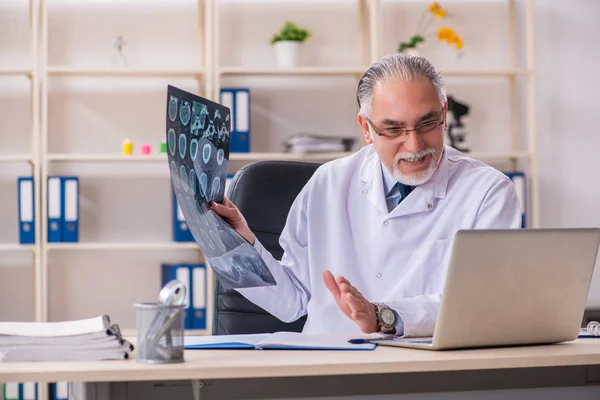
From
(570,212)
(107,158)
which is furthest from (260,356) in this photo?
(570,212)

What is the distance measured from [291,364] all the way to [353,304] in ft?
1.14

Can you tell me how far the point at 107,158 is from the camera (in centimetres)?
372

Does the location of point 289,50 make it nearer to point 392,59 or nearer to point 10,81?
point 10,81

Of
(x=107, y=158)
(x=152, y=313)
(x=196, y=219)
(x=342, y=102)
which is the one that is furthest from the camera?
(x=342, y=102)

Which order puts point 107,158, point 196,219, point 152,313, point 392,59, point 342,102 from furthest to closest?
point 342,102
point 107,158
point 392,59
point 196,219
point 152,313

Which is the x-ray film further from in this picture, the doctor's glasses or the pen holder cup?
the doctor's glasses

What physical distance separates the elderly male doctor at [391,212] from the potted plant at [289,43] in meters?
1.88

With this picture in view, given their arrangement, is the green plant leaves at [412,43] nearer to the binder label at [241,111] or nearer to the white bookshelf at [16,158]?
the binder label at [241,111]

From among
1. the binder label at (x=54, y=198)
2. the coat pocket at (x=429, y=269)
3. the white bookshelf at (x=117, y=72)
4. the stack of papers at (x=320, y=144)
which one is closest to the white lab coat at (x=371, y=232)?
the coat pocket at (x=429, y=269)

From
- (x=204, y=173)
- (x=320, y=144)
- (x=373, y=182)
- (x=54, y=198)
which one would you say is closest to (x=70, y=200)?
(x=54, y=198)

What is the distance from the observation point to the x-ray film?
1.23 metres

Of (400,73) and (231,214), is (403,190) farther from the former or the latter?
(231,214)

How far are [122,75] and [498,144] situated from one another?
180 cm

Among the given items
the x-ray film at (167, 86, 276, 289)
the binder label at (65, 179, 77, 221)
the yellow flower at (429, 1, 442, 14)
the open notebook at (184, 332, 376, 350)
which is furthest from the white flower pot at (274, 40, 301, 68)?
the open notebook at (184, 332, 376, 350)
